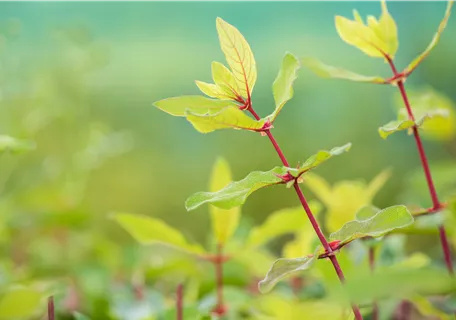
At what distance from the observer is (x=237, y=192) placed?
31cm

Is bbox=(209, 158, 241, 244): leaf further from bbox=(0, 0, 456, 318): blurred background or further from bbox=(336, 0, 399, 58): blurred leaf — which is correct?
bbox=(0, 0, 456, 318): blurred background

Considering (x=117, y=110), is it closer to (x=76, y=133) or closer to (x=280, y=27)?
(x=280, y=27)

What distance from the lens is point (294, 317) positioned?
0.38m

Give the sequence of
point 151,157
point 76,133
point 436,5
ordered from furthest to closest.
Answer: point 436,5
point 151,157
point 76,133

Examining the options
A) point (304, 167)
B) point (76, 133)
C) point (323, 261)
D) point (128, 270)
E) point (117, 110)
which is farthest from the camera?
point (117, 110)

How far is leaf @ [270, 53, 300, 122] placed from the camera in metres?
0.32

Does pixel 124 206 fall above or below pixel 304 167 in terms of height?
above

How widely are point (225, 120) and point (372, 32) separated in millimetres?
150

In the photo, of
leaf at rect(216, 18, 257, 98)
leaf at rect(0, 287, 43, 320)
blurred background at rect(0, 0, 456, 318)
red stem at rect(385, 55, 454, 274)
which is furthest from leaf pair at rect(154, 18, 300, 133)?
blurred background at rect(0, 0, 456, 318)

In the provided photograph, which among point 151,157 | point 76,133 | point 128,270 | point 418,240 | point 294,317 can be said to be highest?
point 151,157

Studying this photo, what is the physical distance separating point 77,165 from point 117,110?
2.52 ft

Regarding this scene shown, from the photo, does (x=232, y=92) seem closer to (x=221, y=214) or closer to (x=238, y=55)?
(x=238, y=55)

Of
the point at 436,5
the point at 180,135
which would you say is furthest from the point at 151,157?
the point at 436,5

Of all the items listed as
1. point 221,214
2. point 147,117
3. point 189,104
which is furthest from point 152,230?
point 147,117
